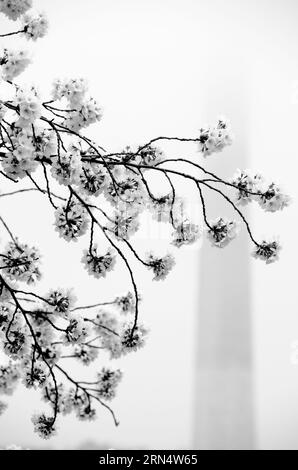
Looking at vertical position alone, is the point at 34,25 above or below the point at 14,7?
above

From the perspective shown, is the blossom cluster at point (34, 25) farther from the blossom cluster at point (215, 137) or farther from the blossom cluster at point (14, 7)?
the blossom cluster at point (215, 137)

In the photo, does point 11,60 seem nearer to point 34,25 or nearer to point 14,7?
point 14,7

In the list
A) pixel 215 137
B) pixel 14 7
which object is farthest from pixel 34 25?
pixel 215 137

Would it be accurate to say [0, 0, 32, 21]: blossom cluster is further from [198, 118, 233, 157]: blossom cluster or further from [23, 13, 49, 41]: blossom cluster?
[198, 118, 233, 157]: blossom cluster

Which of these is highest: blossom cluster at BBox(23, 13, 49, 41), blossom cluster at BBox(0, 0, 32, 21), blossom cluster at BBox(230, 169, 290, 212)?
→ blossom cluster at BBox(23, 13, 49, 41)

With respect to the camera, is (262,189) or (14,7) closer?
(14,7)

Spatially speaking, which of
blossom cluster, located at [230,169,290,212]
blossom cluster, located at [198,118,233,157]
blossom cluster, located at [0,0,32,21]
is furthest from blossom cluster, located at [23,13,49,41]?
blossom cluster, located at [230,169,290,212]

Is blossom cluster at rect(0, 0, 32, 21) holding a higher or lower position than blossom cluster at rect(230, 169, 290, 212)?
higher

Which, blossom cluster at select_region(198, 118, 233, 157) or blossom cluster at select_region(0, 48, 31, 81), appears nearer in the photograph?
blossom cluster at select_region(0, 48, 31, 81)

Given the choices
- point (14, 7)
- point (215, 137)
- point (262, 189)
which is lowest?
point (262, 189)

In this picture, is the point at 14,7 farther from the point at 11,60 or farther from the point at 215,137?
the point at 215,137

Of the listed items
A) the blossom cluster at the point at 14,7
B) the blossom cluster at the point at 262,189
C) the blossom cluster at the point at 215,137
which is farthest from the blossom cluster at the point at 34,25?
the blossom cluster at the point at 262,189
